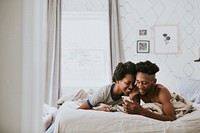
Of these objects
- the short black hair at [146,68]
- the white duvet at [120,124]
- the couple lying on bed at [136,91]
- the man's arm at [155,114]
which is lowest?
the white duvet at [120,124]

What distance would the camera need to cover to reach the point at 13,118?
580 millimetres

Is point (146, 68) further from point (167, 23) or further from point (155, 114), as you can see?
point (167, 23)

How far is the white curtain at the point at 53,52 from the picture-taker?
3.60 meters

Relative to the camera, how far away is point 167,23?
3.91 m

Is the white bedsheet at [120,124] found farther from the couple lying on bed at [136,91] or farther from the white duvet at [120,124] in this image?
the couple lying on bed at [136,91]

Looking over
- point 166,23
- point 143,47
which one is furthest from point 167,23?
point 143,47

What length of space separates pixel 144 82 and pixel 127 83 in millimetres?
135

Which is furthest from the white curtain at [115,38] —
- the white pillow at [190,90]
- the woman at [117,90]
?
the woman at [117,90]

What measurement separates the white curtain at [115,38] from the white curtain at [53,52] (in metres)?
0.85

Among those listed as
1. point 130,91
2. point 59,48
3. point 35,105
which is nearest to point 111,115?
point 130,91

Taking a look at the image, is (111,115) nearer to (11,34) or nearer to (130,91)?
(130,91)

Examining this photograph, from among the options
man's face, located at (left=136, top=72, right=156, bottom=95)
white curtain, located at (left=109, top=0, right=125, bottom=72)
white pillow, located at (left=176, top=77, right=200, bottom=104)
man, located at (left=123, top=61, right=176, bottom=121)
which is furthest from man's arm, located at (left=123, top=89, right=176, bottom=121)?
white curtain, located at (left=109, top=0, right=125, bottom=72)

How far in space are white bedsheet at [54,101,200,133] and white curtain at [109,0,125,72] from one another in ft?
7.38

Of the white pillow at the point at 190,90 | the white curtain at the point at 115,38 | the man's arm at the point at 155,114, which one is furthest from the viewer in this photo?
the white curtain at the point at 115,38
